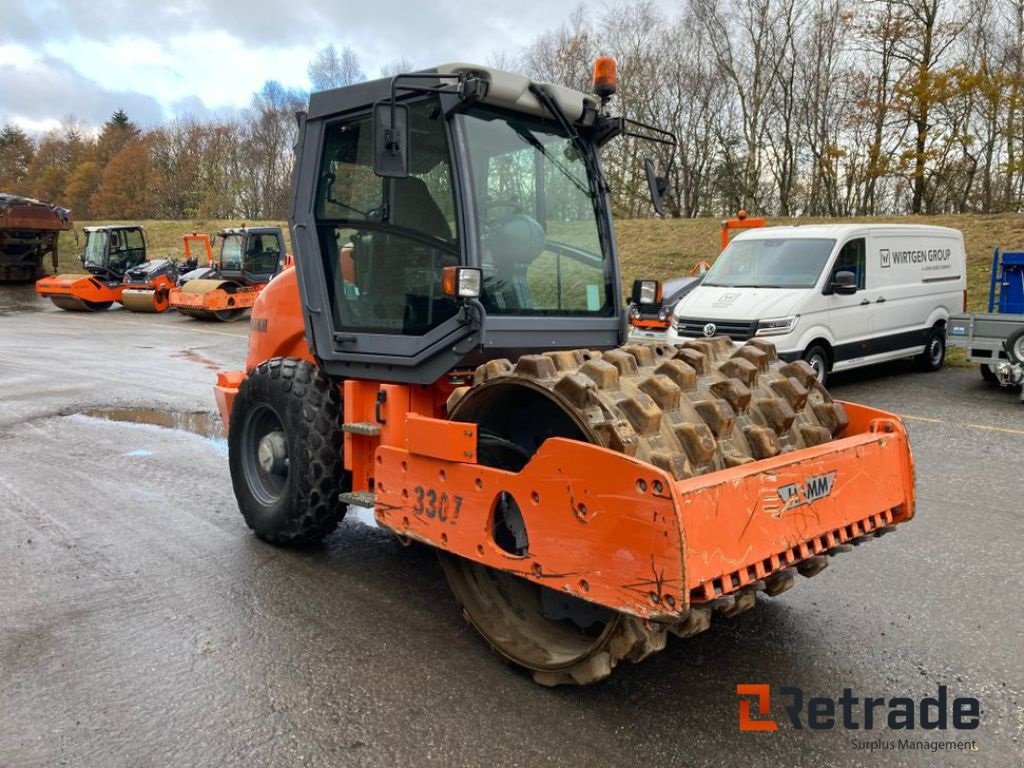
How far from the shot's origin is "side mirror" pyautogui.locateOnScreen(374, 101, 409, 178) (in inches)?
133

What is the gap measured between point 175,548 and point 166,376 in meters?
7.66

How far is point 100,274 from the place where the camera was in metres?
24.8

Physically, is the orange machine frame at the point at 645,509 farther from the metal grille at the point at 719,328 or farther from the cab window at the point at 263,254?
the cab window at the point at 263,254

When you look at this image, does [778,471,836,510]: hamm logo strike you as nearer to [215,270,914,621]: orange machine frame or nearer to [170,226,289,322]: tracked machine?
[215,270,914,621]: orange machine frame

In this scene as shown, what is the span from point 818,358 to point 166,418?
25.0 ft

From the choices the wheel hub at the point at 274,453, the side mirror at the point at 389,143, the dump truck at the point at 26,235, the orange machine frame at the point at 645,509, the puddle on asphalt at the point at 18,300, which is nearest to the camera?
the orange machine frame at the point at 645,509

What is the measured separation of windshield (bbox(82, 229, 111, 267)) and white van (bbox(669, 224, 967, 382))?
65.8 feet

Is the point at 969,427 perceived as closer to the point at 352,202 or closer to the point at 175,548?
the point at 352,202

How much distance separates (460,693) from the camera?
3244 millimetres

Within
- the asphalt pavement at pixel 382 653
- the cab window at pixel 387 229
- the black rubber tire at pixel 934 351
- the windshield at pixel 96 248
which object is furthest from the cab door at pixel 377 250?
the windshield at pixel 96 248

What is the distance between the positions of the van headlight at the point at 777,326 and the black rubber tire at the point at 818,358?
1.40 feet

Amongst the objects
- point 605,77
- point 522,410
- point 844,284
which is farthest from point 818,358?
point 522,410

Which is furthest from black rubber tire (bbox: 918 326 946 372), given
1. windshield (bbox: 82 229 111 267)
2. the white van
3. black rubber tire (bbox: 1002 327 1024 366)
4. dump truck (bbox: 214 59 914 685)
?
windshield (bbox: 82 229 111 267)

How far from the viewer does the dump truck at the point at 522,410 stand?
281cm
